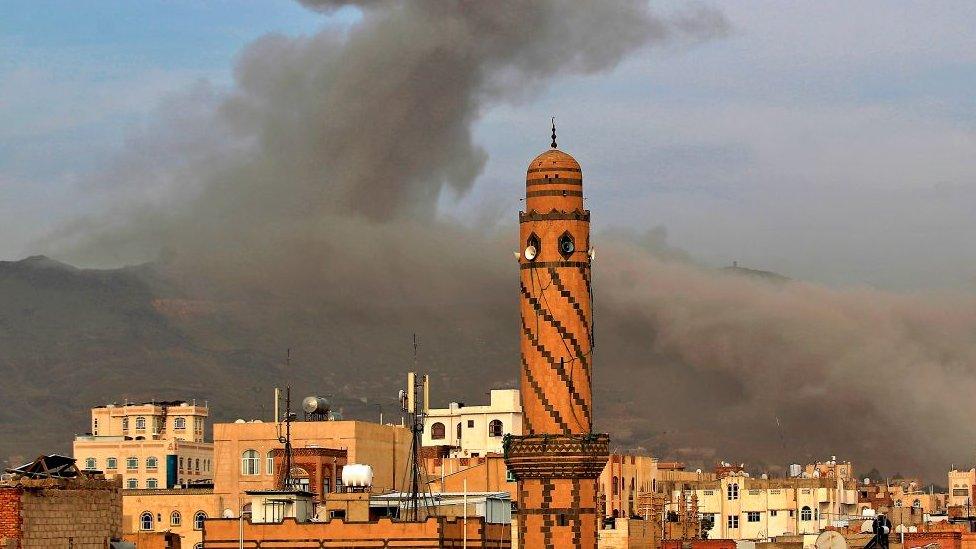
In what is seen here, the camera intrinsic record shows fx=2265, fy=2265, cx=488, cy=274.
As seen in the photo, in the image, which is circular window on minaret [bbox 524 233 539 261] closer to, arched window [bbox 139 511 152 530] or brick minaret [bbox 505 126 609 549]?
brick minaret [bbox 505 126 609 549]

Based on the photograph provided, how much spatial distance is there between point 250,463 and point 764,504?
146 feet

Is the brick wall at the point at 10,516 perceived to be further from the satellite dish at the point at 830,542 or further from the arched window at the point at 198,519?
the arched window at the point at 198,519

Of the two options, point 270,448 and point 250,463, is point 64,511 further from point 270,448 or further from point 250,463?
point 270,448

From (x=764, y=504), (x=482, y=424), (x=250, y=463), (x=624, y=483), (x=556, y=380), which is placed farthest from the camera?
(x=482, y=424)

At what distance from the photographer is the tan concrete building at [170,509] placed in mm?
154875

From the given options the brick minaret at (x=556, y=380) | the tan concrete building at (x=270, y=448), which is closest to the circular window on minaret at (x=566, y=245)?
the brick minaret at (x=556, y=380)

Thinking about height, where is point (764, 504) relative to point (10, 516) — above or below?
above

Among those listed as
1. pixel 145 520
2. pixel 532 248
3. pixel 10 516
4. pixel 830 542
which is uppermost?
pixel 532 248

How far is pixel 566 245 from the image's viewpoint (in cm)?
9406

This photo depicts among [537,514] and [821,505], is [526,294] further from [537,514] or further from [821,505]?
[821,505]

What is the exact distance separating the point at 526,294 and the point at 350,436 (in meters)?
66.1

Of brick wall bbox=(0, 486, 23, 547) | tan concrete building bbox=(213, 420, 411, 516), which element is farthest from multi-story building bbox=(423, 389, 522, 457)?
brick wall bbox=(0, 486, 23, 547)

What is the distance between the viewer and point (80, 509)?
3506 inches

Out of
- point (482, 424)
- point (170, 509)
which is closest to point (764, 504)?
point (482, 424)
